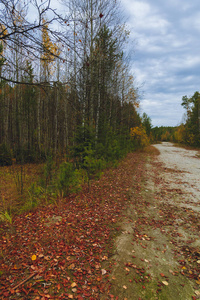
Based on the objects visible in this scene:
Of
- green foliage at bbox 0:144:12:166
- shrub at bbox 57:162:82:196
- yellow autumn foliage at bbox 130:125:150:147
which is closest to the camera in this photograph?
shrub at bbox 57:162:82:196

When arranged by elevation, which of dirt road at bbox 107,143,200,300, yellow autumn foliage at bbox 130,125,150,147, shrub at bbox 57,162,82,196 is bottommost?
dirt road at bbox 107,143,200,300

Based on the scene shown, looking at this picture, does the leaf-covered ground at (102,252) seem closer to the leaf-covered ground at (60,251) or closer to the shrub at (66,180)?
the leaf-covered ground at (60,251)

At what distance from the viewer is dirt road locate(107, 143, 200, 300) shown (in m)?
2.19

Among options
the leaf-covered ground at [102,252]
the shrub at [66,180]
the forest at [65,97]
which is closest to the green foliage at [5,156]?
the forest at [65,97]

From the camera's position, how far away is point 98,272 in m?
2.44

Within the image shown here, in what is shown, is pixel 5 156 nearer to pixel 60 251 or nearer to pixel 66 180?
pixel 66 180

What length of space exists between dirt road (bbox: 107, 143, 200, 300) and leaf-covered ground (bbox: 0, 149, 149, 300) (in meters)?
0.28

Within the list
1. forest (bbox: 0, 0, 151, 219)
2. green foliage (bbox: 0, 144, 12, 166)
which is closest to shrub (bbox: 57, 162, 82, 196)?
forest (bbox: 0, 0, 151, 219)

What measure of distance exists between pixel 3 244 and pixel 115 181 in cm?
485

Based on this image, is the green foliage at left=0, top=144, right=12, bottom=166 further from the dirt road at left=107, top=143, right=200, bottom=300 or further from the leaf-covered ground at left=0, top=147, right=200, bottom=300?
the dirt road at left=107, top=143, right=200, bottom=300

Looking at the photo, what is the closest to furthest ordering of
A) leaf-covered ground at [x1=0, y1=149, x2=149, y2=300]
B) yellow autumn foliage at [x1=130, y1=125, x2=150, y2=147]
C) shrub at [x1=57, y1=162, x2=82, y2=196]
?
leaf-covered ground at [x1=0, y1=149, x2=149, y2=300] < shrub at [x1=57, y1=162, x2=82, y2=196] < yellow autumn foliage at [x1=130, y1=125, x2=150, y2=147]

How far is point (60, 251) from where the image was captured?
110 inches

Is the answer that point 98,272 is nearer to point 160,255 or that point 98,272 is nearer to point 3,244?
point 160,255

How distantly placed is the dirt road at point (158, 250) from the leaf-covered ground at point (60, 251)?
28 centimetres
